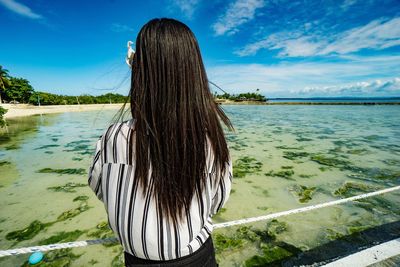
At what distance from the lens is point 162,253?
884 mm

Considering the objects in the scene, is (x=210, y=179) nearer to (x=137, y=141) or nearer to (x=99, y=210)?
(x=137, y=141)

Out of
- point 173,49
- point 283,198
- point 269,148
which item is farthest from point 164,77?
point 269,148

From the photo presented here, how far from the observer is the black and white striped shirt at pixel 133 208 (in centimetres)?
81

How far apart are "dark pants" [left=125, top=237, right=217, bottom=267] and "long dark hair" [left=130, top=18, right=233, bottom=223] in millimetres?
207

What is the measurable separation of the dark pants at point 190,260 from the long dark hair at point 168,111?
207 millimetres

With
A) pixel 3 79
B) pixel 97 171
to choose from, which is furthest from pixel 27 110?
pixel 97 171

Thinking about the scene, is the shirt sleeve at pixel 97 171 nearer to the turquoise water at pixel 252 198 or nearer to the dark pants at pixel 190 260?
the dark pants at pixel 190 260

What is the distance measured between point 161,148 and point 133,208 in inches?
9.6

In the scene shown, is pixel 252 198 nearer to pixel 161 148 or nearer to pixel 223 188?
pixel 223 188

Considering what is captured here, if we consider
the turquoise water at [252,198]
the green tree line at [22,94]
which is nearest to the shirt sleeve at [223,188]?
the turquoise water at [252,198]

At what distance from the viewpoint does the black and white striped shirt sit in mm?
809

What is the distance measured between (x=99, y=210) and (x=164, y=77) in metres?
4.46

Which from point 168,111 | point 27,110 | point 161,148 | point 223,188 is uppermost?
point 168,111

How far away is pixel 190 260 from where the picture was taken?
95 cm
